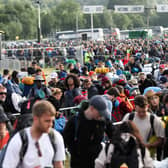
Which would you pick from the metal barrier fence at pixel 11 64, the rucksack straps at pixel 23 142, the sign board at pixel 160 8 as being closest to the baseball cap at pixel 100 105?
the rucksack straps at pixel 23 142

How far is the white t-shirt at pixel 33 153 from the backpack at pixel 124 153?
63cm

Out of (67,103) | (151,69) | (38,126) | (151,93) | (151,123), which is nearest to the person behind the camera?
(38,126)

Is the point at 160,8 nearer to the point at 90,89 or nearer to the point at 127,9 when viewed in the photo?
the point at 127,9

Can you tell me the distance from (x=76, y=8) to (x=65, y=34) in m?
34.9

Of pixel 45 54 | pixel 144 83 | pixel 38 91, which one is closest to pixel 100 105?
pixel 38 91

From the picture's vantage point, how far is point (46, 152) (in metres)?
5.30

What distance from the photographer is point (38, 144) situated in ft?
17.1

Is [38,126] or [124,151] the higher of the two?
[38,126]

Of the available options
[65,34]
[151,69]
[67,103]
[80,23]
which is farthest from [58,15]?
[67,103]

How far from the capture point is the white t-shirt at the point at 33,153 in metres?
5.14

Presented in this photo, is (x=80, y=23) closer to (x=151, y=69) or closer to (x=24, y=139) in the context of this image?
(x=151, y=69)

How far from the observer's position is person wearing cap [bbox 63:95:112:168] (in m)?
6.24

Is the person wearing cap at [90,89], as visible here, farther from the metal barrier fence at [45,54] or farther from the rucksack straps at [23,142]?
the metal barrier fence at [45,54]

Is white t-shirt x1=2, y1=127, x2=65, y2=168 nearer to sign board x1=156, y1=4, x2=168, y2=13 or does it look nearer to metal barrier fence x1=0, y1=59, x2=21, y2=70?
metal barrier fence x1=0, y1=59, x2=21, y2=70
